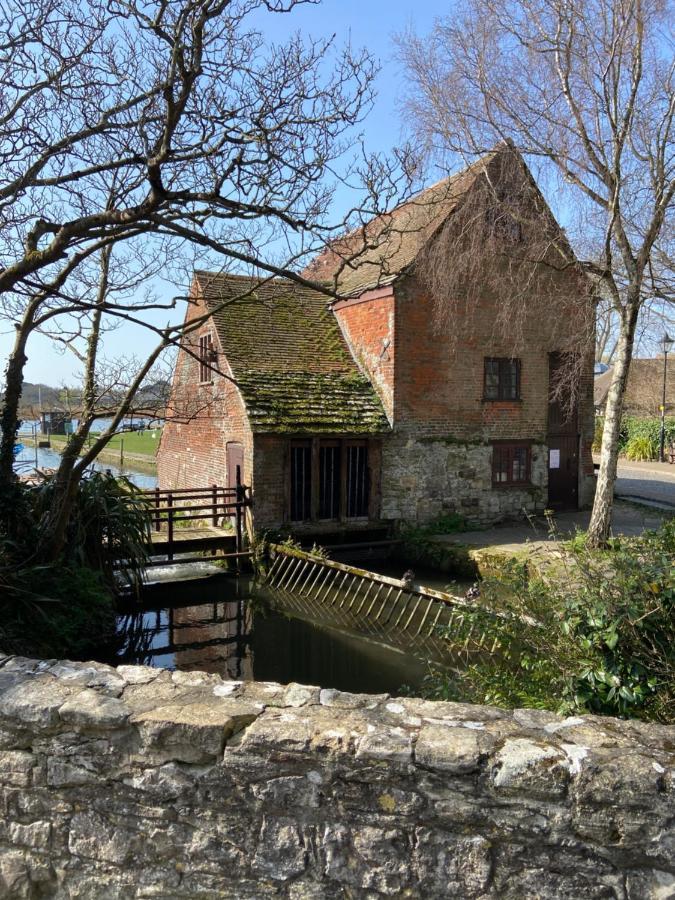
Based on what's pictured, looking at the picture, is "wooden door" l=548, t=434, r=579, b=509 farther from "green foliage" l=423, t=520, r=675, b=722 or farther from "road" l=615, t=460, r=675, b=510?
"green foliage" l=423, t=520, r=675, b=722

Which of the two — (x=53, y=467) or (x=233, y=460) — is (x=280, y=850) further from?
(x=53, y=467)

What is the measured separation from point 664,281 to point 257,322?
9333mm

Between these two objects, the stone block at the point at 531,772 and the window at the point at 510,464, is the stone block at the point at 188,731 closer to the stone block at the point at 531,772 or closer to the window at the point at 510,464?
the stone block at the point at 531,772

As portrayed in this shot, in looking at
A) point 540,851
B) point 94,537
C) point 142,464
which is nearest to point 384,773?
point 540,851

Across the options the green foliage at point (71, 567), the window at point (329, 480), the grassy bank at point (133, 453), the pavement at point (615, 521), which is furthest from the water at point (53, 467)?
the pavement at point (615, 521)

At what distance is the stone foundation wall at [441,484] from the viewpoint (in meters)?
15.5

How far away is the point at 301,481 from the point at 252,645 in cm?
529

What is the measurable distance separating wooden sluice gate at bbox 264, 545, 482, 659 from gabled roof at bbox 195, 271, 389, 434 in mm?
2963

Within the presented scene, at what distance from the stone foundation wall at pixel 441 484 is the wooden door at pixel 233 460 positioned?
10.8ft

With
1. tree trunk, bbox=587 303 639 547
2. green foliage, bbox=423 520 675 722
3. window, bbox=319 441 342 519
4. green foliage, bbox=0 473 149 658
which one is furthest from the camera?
window, bbox=319 441 342 519

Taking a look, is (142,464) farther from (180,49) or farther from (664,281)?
(180,49)

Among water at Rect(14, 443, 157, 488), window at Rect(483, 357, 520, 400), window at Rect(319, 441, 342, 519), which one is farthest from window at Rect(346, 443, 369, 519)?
water at Rect(14, 443, 157, 488)

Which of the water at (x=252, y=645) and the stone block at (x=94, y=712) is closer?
the stone block at (x=94, y=712)

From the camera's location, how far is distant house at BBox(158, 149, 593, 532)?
1461 centimetres
